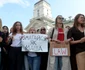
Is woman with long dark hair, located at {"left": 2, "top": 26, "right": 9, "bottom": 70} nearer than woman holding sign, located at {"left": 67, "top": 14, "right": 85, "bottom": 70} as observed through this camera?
No

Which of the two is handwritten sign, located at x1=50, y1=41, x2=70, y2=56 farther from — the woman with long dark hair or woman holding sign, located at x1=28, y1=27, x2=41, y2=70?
the woman with long dark hair

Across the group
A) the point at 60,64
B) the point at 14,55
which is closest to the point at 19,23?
the point at 14,55

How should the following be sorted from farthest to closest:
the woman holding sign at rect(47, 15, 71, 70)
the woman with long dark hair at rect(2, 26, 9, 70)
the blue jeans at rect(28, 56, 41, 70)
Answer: the woman with long dark hair at rect(2, 26, 9, 70)
the blue jeans at rect(28, 56, 41, 70)
the woman holding sign at rect(47, 15, 71, 70)

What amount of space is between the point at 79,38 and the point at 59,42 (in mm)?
543

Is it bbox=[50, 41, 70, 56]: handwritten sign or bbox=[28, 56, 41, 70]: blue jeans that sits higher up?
bbox=[50, 41, 70, 56]: handwritten sign

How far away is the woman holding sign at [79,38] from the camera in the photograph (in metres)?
4.21

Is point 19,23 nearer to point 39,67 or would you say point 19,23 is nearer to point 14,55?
point 14,55

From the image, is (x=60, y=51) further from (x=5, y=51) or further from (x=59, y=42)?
(x=5, y=51)

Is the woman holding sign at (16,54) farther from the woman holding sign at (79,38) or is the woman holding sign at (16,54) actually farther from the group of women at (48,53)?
the woman holding sign at (79,38)

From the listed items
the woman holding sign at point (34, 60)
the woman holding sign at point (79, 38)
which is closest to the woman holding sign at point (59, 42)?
the woman holding sign at point (79, 38)

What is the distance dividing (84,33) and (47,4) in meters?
47.6

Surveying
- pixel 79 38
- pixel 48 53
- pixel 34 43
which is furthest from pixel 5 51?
pixel 79 38

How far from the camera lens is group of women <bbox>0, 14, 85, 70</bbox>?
14.4 feet

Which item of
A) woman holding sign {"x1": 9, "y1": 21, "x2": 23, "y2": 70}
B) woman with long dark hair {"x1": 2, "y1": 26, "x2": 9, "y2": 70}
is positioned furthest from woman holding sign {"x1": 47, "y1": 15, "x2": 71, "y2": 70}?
woman with long dark hair {"x1": 2, "y1": 26, "x2": 9, "y2": 70}
